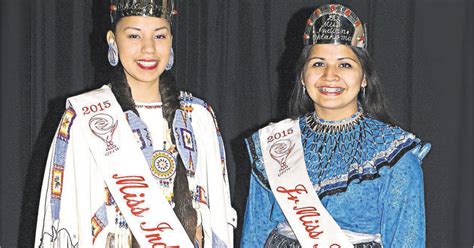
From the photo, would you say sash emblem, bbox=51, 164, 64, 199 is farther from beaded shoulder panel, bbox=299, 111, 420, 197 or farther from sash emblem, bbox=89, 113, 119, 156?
beaded shoulder panel, bbox=299, 111, 420, 197

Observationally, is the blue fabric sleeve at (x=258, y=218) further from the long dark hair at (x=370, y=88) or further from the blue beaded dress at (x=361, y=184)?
the long dark hair at (x=370, y=88)

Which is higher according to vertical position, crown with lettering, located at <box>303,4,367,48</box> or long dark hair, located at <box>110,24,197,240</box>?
crown with lettering, located at <box>303,4,367,48</box>

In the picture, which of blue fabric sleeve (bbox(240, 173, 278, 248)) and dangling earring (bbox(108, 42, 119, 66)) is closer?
dangling earring (bbox(108, 42, 119, 66))

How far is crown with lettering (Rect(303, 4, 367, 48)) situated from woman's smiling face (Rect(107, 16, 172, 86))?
452 mm

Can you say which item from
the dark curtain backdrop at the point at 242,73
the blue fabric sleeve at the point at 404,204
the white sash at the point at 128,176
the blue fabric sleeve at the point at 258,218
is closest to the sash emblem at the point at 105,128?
the white sash at the point at 128,176

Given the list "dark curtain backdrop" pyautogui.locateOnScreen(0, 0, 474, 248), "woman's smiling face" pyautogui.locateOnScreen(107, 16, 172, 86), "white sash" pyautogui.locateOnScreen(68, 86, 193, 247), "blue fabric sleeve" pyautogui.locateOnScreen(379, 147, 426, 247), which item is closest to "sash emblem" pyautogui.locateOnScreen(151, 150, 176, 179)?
"white sash" pyautogui.locateOnScreen(68, 86, 193, 247)

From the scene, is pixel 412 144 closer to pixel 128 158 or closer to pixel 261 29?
pixel 128 158

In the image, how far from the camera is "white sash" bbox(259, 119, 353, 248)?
245cm

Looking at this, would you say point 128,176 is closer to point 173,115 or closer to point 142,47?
point 173,115

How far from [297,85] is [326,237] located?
0.51m

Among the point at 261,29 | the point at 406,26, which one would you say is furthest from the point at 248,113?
the point at 406,26

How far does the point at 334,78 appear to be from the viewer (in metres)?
2.43

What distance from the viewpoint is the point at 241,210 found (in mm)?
3941

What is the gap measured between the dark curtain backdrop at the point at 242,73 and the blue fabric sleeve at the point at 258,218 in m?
1.28
